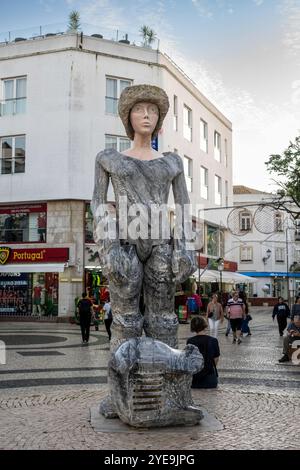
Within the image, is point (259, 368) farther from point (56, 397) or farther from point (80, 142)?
point (80, 142)

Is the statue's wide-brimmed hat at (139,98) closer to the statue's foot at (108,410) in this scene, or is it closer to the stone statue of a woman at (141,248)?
the stone statue of a woman at (141,248)

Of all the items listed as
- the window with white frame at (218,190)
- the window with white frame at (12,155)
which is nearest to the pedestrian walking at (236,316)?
the window with white frame at (12,155)

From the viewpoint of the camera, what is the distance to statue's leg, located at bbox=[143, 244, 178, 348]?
5.46m

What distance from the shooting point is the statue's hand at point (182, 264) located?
17.7 ft

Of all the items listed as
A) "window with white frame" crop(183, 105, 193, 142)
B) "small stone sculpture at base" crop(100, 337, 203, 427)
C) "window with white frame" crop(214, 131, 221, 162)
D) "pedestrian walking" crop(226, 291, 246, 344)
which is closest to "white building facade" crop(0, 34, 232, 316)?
"window with white frame" crop(183, 105, 193, 142)

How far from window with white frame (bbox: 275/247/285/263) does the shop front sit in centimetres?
3847

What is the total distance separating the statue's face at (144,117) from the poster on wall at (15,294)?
2475 centimetres

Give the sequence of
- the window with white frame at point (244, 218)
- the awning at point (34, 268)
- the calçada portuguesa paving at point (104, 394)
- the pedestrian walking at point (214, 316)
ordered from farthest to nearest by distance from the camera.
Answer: the awning at point (34, 268) < the pedestrian walking at point (214, 316) < the window with white frame at point (244, 218) < the calçada portuguesa paving at point (104, 394)

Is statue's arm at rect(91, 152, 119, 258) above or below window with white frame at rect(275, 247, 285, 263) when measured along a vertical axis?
below

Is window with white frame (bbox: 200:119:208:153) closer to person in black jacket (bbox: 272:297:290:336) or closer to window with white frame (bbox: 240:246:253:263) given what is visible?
person in black jacket (bbox: 272:297:290:336)

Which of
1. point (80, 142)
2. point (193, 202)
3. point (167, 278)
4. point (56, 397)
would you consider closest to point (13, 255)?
point (80, 142)

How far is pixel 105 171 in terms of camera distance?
5.73m
